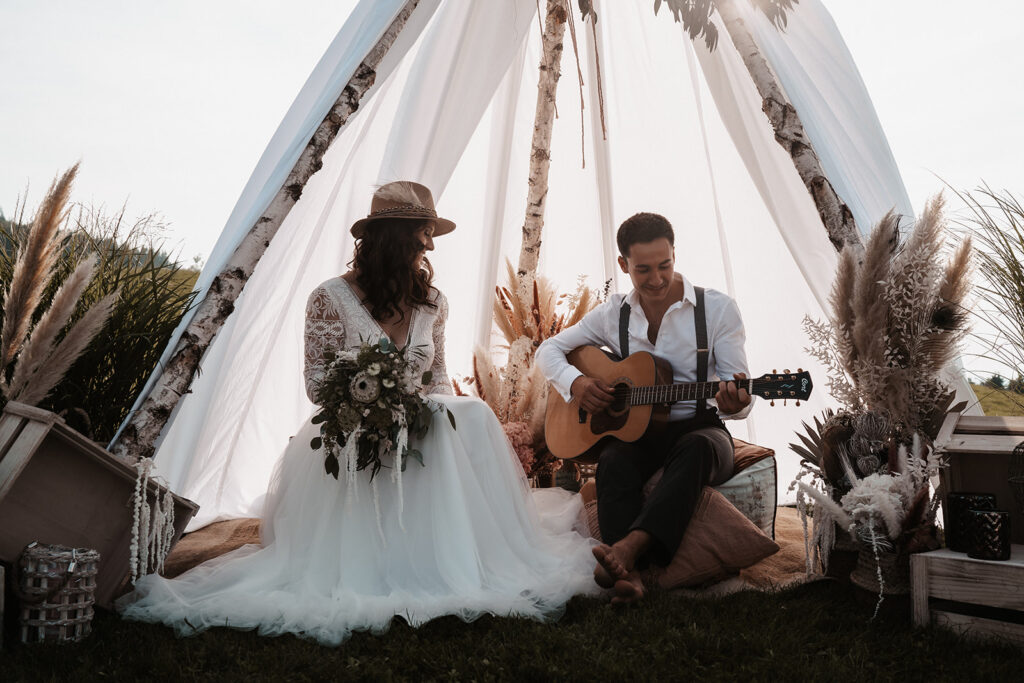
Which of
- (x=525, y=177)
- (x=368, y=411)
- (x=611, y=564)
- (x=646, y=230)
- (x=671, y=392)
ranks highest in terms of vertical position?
(x=525, y=177)

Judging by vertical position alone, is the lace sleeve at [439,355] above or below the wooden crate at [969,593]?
above

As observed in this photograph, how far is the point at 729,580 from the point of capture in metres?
2.79

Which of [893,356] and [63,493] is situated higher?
[893,356]

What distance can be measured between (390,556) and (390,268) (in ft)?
3.80

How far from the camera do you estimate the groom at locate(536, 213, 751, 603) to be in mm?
2715

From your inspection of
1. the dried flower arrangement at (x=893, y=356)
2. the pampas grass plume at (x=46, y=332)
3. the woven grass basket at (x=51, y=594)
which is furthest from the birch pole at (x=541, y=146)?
the woven grass basket at (x=51, y=594)

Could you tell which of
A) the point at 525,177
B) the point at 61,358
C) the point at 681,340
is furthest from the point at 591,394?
the point at 525,177

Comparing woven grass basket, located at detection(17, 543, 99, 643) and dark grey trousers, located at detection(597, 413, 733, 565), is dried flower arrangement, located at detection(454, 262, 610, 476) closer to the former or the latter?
dark grey trousers, located at detection(597, 413, 733, 565)

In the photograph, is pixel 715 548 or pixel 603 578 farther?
pixel 715 548

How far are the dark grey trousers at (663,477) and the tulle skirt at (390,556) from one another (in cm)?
20

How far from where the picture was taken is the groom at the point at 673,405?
271 cm

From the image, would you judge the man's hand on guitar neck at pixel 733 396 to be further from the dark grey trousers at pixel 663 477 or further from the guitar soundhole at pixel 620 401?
the guitar soundhole at pixel 620 401

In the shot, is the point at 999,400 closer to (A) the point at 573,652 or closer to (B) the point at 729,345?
(B) the point at 729,345

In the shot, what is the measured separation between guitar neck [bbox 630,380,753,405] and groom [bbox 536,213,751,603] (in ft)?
0.22
